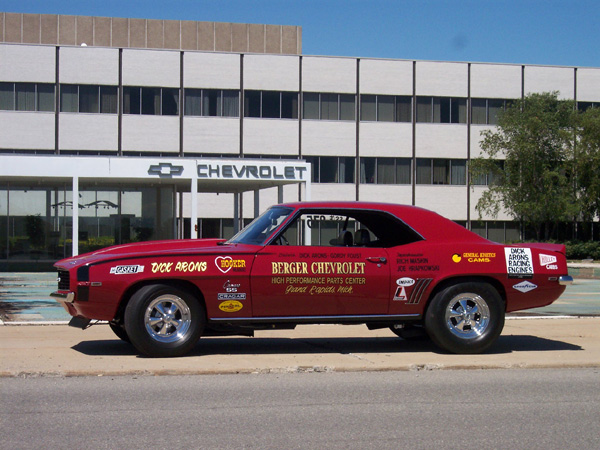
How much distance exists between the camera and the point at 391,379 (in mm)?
7805

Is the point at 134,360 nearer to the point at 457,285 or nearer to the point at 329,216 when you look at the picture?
the point at 329,216

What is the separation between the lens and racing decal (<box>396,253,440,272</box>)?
889 centimetres

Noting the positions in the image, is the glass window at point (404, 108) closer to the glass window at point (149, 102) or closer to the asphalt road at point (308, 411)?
the glass window at point (149, 102)

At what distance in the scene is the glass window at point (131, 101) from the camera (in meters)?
44.2

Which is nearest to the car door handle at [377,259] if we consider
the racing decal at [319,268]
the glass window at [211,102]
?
the racing decal at [319,268]

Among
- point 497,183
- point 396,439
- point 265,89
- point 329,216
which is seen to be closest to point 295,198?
point 265,89

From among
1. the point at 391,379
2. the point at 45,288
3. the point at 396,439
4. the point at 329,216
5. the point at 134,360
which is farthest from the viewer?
the point at 45,288

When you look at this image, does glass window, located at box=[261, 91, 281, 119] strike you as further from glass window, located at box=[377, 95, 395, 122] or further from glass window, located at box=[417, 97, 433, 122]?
glass window, located at box=[417, 97, 433, 122]

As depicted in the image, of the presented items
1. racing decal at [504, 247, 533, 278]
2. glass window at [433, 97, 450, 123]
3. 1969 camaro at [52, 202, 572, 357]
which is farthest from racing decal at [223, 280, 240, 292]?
glass window at [433, 97, 450, 123]

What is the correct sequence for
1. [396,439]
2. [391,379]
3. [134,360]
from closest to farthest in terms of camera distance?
[396,439], [391,379], [134,360]

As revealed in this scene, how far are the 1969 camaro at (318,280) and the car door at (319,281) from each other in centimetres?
1

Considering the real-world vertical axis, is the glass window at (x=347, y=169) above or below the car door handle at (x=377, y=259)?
above

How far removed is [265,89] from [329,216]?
3736 centimetres

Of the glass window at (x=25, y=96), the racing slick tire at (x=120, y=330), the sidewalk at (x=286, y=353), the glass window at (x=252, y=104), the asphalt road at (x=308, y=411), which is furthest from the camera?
the glass window at (x=252, y=104)
